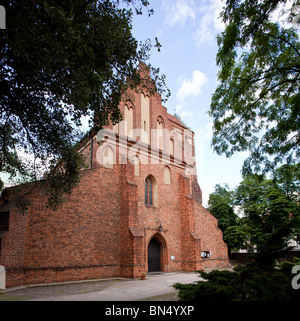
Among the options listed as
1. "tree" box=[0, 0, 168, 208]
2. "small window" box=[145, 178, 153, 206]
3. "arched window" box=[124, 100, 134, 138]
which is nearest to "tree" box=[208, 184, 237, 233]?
"small window" box=[145, 178, 153, 206]

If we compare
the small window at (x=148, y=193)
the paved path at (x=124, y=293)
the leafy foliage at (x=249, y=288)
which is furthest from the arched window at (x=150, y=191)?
the leafy foliage at (x=249, y=288)

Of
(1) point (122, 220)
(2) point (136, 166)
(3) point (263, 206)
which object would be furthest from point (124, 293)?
(3) point (263, 206)

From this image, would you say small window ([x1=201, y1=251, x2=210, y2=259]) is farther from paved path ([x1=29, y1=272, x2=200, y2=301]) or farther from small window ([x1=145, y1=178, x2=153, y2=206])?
paved path ([x1=29, y1=272, x2=200, y2=301])

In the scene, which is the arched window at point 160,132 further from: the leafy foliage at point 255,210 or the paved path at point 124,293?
the paved path at point 124,293

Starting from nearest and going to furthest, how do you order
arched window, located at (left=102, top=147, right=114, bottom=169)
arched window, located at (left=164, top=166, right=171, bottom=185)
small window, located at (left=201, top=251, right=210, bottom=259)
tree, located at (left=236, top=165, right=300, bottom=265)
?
arched window, located at (left=102, top=147, right=114, bottom=169) → small window, located at (left=201, top=251, right=210, bottom=259) → arched window, located at (left=164, top=166, right=171, bottom=185) → tree, located at (left=236, top=165, right=300, bottom=265)

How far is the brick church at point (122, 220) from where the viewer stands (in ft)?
41.4

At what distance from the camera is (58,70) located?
6.84m

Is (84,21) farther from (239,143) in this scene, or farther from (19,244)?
(19,244)

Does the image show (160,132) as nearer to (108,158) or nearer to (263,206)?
(108,158)

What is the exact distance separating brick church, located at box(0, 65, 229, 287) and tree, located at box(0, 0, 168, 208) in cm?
166

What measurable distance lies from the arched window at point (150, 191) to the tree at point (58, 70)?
30.4 ft

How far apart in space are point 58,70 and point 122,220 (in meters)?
11.6

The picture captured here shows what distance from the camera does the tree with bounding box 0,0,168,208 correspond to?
5531 millimetres
